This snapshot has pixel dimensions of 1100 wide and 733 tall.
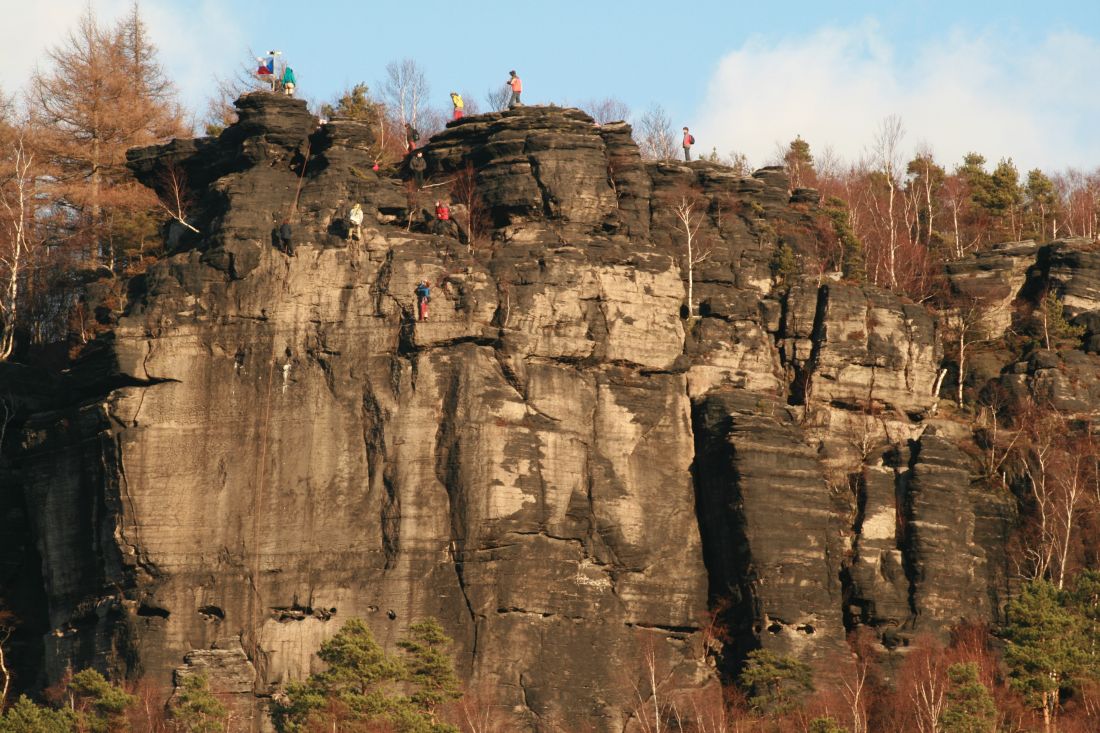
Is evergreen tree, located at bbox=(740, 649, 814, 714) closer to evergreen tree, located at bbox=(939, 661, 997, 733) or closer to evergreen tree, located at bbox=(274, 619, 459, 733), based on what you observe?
evergreen tree, located at bbox=(939, 661, 997, 733)

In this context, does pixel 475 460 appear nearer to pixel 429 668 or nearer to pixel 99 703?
pixel 429 668

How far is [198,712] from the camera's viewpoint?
61.8 m

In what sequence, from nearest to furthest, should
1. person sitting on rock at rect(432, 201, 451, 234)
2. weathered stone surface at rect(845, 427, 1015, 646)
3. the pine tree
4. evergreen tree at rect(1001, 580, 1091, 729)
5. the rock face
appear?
1. the pine tree
2. evergreen tree at rect(1001, 580, 1091, 729)
3. the rock face
4. weathered stone surface at rect(845, 427, 1015, 646)
5. person sitting on rock at rect(432, 201, 451, 234)

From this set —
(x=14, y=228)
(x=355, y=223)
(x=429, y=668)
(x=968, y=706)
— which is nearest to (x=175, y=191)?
(x=355, y=223)

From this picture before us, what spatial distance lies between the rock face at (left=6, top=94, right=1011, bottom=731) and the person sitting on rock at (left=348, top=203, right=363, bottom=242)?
45 centimetres

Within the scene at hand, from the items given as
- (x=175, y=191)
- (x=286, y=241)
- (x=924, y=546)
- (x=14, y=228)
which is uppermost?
(x=175, y=191)

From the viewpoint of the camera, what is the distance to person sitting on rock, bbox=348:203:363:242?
6975cm

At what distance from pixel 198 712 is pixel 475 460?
11741mm

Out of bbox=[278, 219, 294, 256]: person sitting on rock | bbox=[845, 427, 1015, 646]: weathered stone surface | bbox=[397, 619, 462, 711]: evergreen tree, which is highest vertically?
bbox=[278, 219, 294, 256]: person sitting on rock

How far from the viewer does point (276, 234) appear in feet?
231

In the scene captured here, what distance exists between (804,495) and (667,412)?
5399mm

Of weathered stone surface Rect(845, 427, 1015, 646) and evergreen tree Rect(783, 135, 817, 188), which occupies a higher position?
evergreen tree Rect(783, 135, 817, 188)

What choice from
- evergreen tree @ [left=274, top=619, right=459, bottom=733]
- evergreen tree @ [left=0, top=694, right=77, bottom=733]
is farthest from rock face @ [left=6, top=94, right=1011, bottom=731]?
evergreen tree @ [left=0, top=694, right=77, bottom=733]

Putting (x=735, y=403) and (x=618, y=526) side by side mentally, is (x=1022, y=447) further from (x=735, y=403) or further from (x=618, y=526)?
(x=618, y=526)
